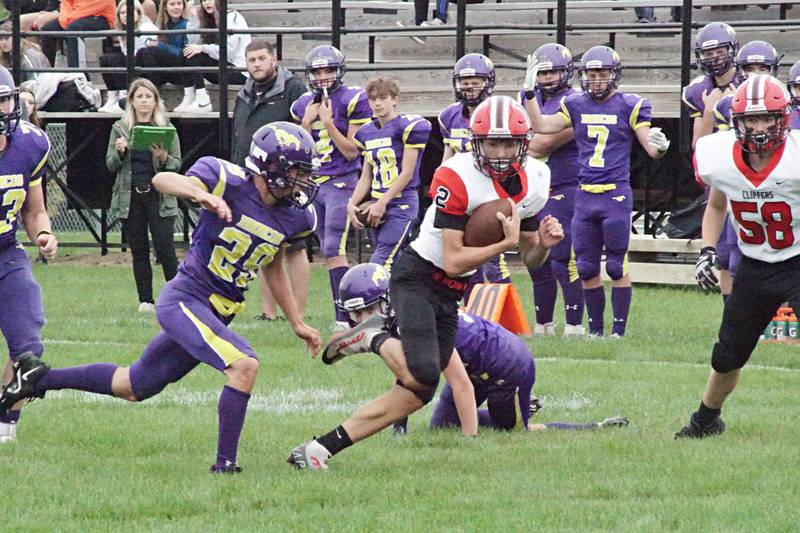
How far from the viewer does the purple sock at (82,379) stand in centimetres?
608

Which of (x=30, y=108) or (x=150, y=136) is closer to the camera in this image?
(x=30, y=108)

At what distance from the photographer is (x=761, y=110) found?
5785 mm

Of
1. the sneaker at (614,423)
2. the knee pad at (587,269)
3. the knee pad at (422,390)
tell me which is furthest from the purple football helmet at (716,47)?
the knee pad at (422,390)

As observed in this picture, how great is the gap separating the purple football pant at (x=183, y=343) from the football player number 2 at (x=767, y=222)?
2.12 meters

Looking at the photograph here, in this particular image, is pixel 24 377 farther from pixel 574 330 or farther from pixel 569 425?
pixel 574 330

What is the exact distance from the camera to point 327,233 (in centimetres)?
1027

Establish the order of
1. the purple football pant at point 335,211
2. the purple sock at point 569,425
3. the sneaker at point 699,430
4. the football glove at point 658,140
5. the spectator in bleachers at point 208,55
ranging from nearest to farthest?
1. the sneaker at point 699,430
2. the purple sock at point 569,425
3. the football glove at point 658,140
4. the purple football pant at point 335,211
5. the spectator in bleachers at point 208,55

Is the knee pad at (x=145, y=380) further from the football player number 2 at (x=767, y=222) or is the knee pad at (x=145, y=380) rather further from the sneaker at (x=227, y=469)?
the football player number 2 at (x=767, y=222)

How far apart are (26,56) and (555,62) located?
708 centimetres

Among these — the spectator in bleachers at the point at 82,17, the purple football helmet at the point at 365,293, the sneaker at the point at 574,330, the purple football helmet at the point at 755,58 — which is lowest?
the sneaker at the point at 574,330

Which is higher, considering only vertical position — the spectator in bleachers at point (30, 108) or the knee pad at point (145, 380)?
the spectator in bleachers at point (30, 108)

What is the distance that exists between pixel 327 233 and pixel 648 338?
7.85 ft

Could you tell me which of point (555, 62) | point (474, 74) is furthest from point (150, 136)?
point (555, 62)

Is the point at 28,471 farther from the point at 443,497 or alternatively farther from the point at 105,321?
the point at 105,321
